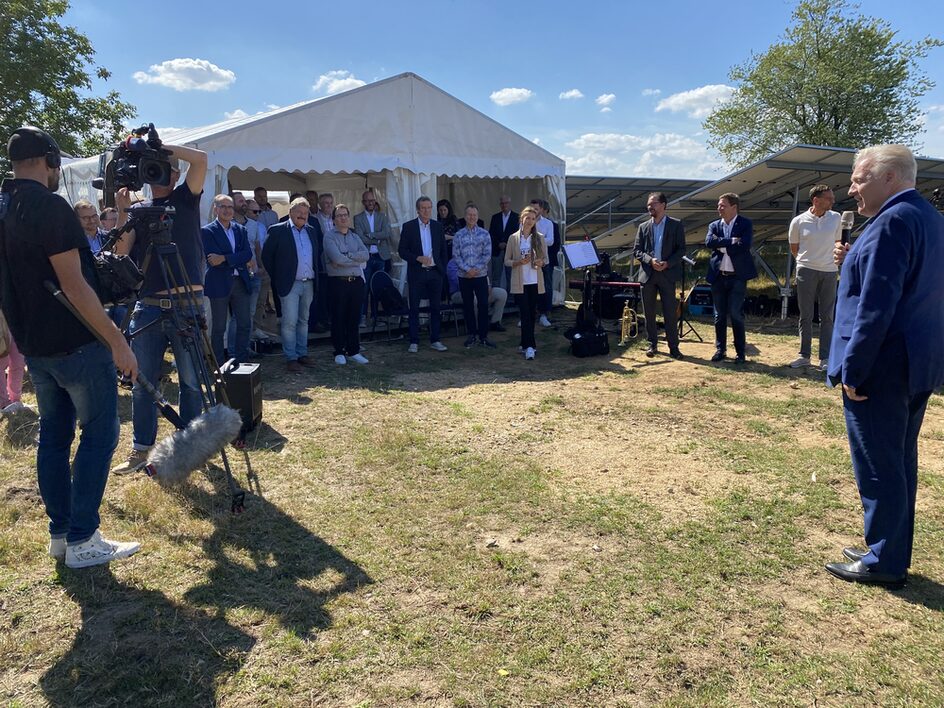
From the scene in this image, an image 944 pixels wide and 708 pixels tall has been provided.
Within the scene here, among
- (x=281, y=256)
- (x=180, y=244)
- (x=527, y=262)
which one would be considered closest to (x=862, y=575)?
(x=180, y=244)

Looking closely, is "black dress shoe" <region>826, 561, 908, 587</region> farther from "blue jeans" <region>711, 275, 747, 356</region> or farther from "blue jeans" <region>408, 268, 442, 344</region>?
"blue jeans" <region>408, 268, 442, 344</region>

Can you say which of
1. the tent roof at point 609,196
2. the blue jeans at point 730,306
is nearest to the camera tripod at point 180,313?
the blue jeans at point 730,306

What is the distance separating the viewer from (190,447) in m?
2.95

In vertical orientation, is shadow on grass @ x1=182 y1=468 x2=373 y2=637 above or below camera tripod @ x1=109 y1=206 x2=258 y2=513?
below

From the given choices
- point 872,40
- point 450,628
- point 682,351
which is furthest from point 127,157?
point 872,40

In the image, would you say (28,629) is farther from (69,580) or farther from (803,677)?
(803,677)

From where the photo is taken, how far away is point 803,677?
2.23 meters

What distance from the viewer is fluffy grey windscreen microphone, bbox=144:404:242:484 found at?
114 inches

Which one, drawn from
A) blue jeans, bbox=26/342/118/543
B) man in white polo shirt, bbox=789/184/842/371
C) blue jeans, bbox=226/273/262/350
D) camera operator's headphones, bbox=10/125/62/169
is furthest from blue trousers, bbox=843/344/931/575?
blue jeans, bbox=226/273/262/350

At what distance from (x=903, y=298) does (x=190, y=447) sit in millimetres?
3229

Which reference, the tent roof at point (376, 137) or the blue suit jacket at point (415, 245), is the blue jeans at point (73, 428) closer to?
the tent roof at point (376, 137)

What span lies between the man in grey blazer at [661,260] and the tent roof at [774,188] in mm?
2998

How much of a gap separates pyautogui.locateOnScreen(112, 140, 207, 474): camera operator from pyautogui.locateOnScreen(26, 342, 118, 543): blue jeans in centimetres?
82

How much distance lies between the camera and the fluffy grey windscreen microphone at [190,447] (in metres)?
2.90
